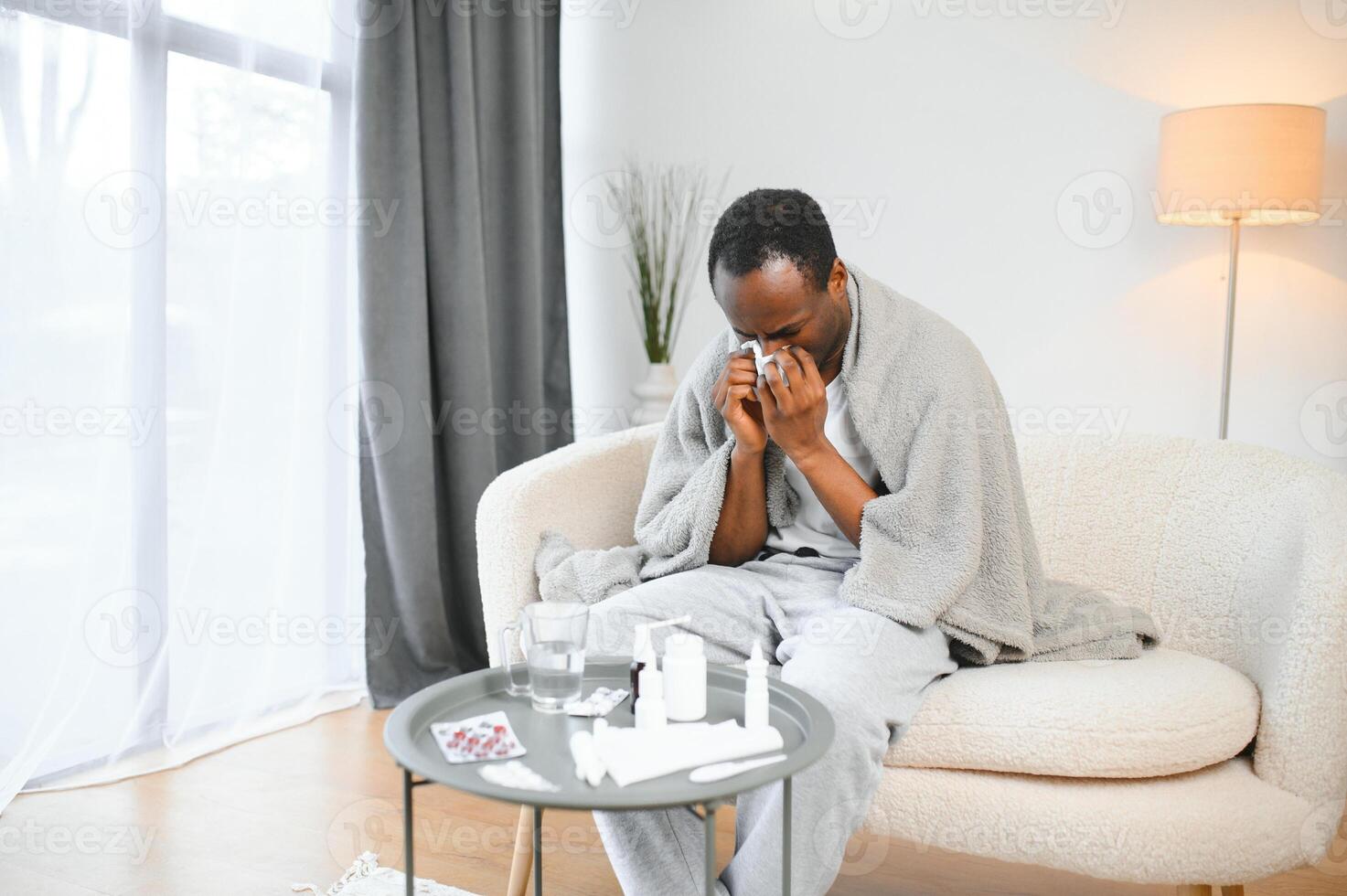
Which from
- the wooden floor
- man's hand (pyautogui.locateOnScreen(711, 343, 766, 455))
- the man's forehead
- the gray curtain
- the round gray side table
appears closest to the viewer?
the round gray side table

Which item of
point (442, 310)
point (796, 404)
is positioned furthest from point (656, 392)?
point (796, 404)

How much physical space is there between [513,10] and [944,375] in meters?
1.83

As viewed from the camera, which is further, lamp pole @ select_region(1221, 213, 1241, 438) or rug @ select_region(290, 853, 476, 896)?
lamp pole @ select_region(1221, 213, 1241, 438)

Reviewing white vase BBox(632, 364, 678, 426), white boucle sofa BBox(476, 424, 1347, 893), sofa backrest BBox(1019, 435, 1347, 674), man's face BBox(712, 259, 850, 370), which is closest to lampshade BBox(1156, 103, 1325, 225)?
sofa backrest BBox(1019, 435, 1347, 674)

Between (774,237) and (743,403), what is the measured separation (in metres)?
0.27

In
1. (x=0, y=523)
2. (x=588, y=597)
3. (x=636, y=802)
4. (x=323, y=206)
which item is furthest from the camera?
(x=323, y=206)

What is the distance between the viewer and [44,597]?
2.06 m

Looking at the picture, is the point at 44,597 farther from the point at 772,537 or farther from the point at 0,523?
the point at 772,537

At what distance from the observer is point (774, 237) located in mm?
1531

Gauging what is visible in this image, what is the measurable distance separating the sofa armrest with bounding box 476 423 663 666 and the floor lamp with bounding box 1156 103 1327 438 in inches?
45.9

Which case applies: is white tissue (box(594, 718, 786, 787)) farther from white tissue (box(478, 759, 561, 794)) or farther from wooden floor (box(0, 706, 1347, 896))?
wooden floor (box(0, 706, 1347, 896))

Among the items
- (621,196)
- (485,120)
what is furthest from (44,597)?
(621,196)

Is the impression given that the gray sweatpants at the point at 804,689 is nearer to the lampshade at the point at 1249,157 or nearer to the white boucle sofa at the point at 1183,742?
the white boucle sofa at the point at 1183,742

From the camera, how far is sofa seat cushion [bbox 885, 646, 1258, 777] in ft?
4.50
